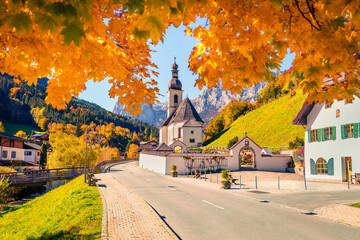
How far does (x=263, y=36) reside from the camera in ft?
10.7

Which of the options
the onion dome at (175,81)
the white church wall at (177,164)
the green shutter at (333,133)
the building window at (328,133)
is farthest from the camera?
the onion dome at (175,81)

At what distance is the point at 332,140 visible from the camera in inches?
874

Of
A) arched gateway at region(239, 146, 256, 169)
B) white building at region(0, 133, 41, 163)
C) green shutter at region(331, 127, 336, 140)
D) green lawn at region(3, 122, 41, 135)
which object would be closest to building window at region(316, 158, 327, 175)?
green shutter at region(331, 127, 336, 140)

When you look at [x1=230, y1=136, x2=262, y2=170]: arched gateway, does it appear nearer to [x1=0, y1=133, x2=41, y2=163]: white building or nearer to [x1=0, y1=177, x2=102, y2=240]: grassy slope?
[x1=0, y1=177, x2=102, y2=240]: grassy slope

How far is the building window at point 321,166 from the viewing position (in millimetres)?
22966

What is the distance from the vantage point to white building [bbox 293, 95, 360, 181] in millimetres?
20375

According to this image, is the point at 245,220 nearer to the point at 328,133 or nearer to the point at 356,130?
the point at 356,130

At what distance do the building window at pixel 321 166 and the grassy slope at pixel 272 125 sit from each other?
21006mm

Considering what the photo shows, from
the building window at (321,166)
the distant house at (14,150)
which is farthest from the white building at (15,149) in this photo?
the building window at (321,166)

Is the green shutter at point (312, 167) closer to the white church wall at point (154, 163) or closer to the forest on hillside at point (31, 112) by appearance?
the white church wall at point (154, 163)

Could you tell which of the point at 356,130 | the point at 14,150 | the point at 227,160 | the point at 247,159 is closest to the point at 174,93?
the point at 247,159

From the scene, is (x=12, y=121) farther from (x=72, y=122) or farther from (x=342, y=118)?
(x=342, y=118)

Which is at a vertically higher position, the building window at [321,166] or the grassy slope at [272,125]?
the grassy slope at [272,125]

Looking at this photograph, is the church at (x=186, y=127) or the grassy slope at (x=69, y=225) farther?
the church at (x=186, y=127)
